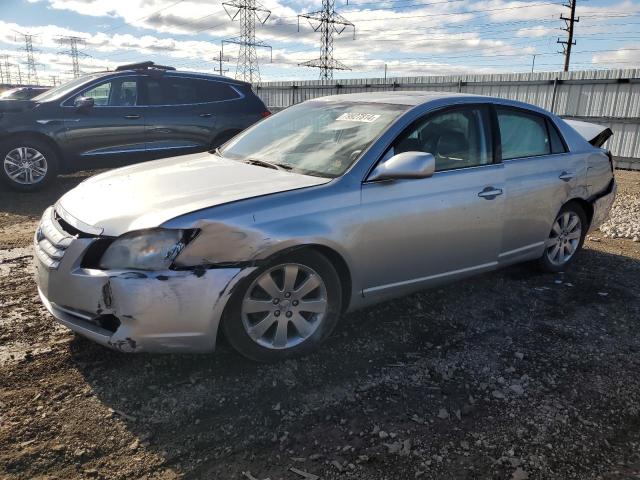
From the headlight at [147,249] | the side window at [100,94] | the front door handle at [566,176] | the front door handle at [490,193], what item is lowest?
the headlight at [147,249]

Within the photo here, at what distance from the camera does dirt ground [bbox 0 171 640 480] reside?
2.35 metres

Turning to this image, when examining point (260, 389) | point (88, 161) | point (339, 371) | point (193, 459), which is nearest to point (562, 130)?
point (339, 371)

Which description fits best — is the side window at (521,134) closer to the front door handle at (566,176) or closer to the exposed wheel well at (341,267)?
the front door handle at (566,176)

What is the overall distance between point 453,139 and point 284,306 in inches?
74.8

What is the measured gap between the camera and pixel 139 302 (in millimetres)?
2625

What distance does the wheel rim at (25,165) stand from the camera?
7.35m

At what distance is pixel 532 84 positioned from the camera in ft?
50.3

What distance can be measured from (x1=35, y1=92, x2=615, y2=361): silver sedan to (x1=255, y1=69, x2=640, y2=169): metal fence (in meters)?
10.6

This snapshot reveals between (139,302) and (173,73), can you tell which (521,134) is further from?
(173,73)

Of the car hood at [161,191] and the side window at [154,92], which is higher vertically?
the side window at [154,92]

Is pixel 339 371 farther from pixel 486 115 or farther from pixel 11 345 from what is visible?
pixel 486 115

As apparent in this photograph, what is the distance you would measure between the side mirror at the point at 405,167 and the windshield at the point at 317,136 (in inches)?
7.9

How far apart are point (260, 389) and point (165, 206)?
1.13 m

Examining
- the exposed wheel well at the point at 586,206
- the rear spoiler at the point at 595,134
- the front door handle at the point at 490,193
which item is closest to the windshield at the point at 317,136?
the front door handle at the point at 490,193
